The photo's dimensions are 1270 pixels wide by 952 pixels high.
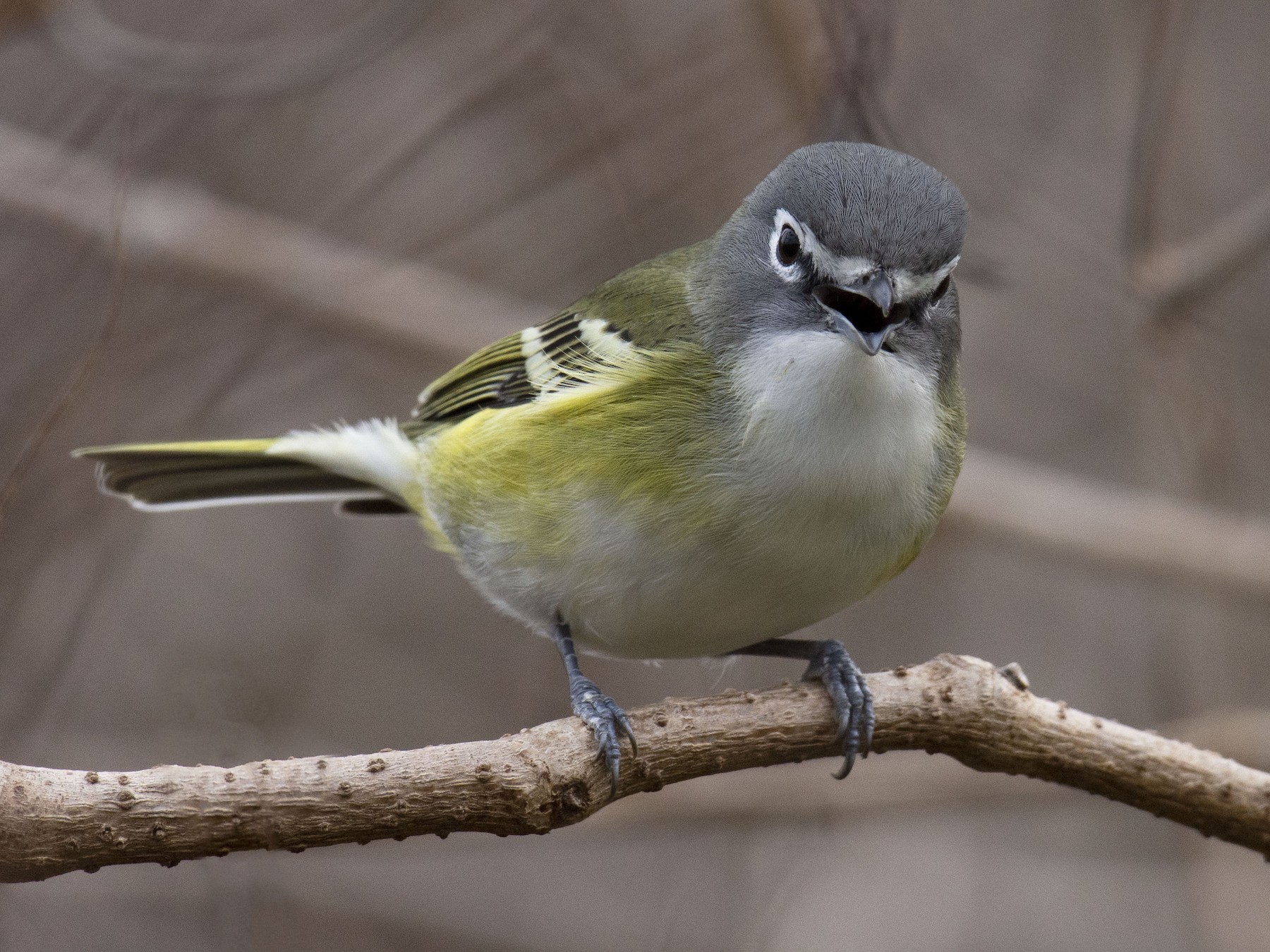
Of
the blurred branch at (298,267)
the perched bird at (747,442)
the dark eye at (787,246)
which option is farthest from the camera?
the blurred branch at (298,267)

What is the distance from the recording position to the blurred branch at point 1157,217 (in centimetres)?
479

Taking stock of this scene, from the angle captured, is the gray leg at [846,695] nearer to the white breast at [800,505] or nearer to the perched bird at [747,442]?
the perched bird at [747,442]

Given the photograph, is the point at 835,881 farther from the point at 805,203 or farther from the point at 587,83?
the point at 805,203

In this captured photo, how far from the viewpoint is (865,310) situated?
10.0 ft

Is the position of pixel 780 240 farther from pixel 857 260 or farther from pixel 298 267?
pixel 298 267

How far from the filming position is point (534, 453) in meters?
3.58

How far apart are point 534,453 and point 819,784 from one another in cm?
270

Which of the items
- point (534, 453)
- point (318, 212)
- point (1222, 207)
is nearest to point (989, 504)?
point (1222, 207)

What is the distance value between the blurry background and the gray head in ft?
2.74

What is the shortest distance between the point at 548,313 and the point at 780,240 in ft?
9.21

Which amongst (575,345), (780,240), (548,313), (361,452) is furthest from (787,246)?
(548,313)

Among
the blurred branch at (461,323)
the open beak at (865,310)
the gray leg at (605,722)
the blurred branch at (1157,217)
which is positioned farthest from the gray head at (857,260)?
the blurred branch at (461,323)

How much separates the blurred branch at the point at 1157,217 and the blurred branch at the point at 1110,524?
37.7 inches

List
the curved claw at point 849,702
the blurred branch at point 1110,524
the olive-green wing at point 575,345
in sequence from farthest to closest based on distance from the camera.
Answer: the blurred branch at point 1110,524 → the olive-green wing at point 575,345 → the curved claw at point 849,702
